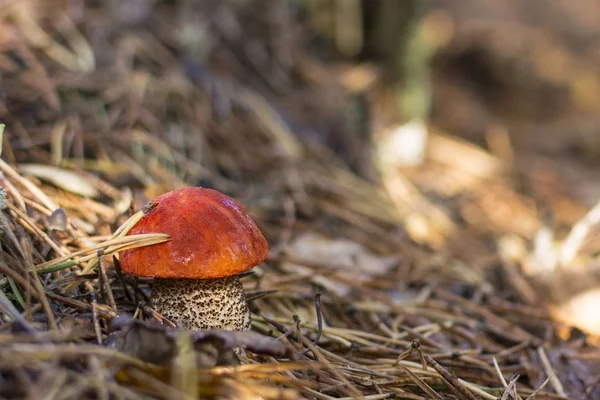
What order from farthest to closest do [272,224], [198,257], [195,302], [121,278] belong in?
[272,224] < [121,278] < [195,302] < [198,257]

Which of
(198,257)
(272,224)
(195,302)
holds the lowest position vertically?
(272,224)

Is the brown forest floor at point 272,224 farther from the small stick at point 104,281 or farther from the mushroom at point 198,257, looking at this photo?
the mushroom at point 198,257

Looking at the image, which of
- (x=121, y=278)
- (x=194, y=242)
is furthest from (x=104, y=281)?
(x=194, y=242)

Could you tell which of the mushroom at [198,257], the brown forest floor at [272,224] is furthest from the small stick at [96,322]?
the mushroom at [198,257]

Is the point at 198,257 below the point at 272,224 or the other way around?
the other way around

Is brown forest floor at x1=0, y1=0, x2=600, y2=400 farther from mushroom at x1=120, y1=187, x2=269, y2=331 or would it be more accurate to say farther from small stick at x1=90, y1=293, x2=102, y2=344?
mushroom at x1=120, y1=187, x2=269, y2=331

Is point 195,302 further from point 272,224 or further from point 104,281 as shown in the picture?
point 272,224

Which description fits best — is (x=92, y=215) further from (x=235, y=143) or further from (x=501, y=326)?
(x=501, y=326)
